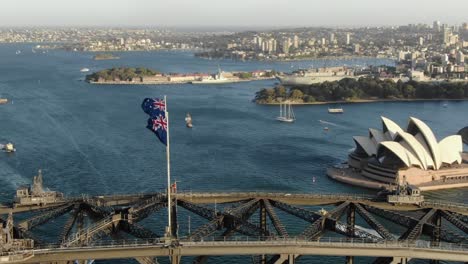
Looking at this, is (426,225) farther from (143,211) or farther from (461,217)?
(143,211)

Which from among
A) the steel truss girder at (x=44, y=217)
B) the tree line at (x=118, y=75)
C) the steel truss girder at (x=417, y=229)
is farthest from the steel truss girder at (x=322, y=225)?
the tree line at (x=118, y=75)

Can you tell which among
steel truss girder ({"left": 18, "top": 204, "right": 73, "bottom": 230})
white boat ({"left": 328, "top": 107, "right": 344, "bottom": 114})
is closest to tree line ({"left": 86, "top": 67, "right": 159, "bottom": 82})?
white boat ({"left": 328, "top": 107, "right": 344, "bottom": 114})

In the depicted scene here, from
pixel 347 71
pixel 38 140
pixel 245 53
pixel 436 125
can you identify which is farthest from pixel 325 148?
pixel 245 53

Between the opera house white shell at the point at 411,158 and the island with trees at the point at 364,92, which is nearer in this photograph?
the opera house white shell at the point at 411,158

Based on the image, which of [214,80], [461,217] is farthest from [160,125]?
[214,80]

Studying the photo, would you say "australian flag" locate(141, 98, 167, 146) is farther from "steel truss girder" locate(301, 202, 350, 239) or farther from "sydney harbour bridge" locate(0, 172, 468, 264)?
"steel truss girder" locate(301, 202, 350, 239)

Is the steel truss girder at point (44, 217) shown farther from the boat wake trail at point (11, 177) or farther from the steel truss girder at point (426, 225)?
the boat wake trail at point (11, 177)

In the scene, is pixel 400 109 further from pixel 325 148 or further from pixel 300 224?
pixel 300 224
